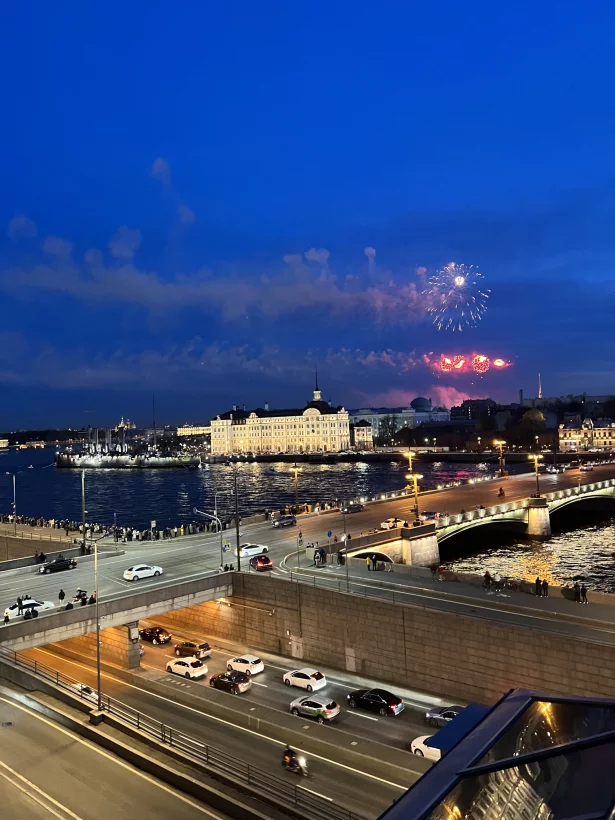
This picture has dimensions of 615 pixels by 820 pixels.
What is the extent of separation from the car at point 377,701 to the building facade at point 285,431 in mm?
159597

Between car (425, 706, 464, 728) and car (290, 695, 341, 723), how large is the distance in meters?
2.71

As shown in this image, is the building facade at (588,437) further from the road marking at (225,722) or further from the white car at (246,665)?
the road marking at (225,722)

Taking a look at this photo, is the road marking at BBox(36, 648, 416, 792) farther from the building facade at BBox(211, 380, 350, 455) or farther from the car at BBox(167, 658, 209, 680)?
the building facade at BBox(211, 380, 350, 455)

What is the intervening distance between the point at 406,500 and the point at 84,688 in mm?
38319

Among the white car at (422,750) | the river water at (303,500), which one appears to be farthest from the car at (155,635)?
the river water at (303,500)

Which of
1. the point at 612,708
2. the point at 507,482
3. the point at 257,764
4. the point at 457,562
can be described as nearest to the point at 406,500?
the point at 457,562

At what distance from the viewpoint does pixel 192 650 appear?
80.9 ft

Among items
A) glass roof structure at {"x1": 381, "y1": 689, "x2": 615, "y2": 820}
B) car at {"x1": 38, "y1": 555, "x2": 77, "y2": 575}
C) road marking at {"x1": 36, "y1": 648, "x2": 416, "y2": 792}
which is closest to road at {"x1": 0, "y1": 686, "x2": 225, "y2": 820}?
glass roof structure at {"x1": 381, "y1": 689, "x2": 615, "y2": 820}

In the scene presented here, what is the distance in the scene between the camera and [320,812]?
1217cm

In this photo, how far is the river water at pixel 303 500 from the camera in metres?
44.6

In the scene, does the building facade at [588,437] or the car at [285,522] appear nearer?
the car at [285,522]

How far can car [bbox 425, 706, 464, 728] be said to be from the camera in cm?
1855

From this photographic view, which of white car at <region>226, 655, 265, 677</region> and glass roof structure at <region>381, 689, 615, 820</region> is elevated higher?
glass roof structure at <region>381, 689, 615, 820</region>

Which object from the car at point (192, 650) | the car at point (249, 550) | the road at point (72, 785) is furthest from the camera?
the car at point (249, 550)
